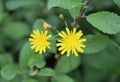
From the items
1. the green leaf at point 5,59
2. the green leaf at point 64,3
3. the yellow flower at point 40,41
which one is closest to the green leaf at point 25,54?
the yellow flower at point 40,41

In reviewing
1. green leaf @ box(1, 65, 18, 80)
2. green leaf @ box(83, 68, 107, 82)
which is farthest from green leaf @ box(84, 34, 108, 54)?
green leaf @ box(83, 68, 107, 82)

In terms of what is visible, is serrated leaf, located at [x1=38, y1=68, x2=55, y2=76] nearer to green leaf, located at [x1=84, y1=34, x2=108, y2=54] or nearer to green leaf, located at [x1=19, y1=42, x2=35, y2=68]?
green leaf, located at [x1=19, y1=42, x2=35, y2=68]

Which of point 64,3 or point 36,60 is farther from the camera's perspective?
point 36,60

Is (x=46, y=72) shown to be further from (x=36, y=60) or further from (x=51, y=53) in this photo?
(x=51, y=53)

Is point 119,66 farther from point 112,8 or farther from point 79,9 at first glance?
point 79,9

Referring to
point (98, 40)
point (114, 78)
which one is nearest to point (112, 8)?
point (114, 78)

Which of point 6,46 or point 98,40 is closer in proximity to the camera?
point 98,40

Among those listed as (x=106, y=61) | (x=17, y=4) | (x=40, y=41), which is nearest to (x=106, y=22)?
(x=40, y=41)
